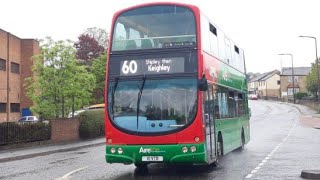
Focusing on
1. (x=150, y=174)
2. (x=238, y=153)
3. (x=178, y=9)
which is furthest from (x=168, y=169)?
(x=238, y=153)

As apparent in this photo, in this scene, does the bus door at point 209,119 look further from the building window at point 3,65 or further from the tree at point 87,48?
the tree at point 87,48

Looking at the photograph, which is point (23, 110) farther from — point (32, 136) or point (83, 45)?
point (32, 136)

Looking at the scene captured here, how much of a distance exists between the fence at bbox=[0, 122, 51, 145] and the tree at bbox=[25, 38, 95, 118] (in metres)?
2.95

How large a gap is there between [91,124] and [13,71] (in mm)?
23895

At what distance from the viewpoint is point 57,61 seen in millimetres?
31578

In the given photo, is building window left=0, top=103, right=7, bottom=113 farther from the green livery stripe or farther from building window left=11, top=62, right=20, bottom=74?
the green livery stripe

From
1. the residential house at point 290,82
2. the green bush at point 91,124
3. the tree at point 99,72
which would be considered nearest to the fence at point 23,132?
the green bush at point 91,124

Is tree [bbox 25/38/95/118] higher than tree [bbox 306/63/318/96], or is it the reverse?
tree [bbox 306/63/318/96]

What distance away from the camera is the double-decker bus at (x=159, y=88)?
40.8 ft

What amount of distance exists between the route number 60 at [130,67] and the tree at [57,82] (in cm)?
1813

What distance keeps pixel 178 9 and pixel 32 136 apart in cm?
1663

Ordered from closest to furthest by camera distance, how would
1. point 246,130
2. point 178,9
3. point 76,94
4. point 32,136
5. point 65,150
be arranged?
point 178,9 < point 246,130 < point 65,150 < point 32,136 < point 76,94

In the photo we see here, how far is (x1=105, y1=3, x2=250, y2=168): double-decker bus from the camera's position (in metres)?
12.4

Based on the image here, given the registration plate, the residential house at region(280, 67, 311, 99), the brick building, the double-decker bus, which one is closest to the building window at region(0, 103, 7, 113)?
the brick building
